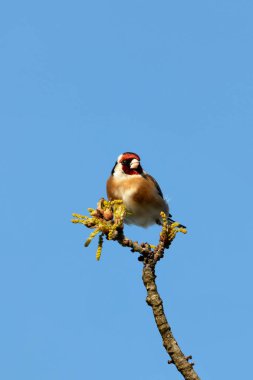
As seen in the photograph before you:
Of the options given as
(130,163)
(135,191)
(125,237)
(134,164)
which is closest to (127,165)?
(130,163)

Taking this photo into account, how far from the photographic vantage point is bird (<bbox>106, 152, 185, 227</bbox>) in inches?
281

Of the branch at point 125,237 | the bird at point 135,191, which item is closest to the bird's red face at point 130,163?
the bird at point 135,191

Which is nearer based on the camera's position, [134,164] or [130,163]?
[134,164]

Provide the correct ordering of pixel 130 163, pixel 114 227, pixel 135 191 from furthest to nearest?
pixel 130 163 < pixel 135 191 < pixel 114 227

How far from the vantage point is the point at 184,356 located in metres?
2.88

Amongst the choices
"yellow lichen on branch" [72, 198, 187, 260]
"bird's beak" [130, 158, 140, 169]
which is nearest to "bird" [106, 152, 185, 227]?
"bird's beak" [130, 158, 140, 169]

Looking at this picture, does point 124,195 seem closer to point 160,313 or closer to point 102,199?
point 102,199

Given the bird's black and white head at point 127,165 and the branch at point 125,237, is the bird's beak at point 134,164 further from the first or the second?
the branch at point 125,237

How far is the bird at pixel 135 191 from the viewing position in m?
7.14

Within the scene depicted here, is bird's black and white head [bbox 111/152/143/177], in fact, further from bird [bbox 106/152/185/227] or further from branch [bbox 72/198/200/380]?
branch [bbox 72/198/200/380]

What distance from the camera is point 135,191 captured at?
7195 millimetres

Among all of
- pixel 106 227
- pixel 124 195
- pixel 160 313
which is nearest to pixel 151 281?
pixel 160 313

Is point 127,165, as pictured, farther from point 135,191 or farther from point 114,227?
point 114,227

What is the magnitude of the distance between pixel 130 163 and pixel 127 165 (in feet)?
0.30
